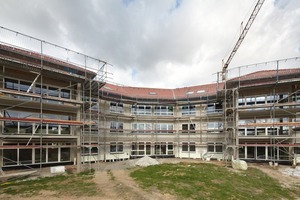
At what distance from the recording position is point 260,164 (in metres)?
17.0

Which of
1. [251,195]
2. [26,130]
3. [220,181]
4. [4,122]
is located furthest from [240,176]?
[4,122]

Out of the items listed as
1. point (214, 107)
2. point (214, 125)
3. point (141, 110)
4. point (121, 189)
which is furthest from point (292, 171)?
point (141, 110)

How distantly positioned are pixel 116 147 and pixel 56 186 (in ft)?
34.4

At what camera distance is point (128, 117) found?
21.9m

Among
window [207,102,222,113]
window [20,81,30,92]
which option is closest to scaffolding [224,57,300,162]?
window [207,102,222,113]

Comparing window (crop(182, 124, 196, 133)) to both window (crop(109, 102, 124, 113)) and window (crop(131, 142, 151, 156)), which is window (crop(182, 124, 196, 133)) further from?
window (crop(109, 102, 124, 113))

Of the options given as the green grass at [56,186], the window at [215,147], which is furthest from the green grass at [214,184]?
the window at [215,147]

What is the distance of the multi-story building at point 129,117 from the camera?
506 inches

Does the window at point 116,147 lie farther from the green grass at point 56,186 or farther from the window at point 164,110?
the green grass at point 56,186

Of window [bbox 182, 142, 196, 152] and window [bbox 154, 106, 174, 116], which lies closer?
window [bbox 182, 142, 196, 152]

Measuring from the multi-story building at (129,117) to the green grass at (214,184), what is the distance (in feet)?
15.7

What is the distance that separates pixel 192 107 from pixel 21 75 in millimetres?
17381

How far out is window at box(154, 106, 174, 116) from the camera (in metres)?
23.7

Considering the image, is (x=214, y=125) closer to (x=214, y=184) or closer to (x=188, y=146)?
(x=188, y=146)
